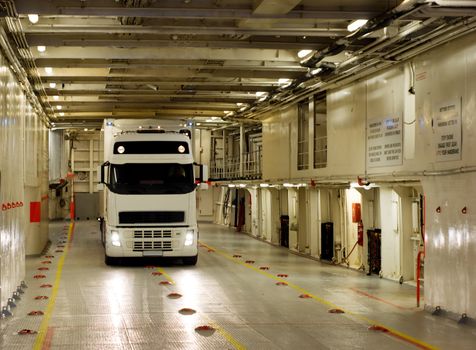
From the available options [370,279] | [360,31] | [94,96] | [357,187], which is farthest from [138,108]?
[360,31]

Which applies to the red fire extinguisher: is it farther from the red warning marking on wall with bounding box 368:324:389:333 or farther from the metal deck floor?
the red warning marking on wall with bounding box 368:324:389:333


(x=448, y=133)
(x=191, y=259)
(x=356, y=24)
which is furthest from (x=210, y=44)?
(x=191, y=259)

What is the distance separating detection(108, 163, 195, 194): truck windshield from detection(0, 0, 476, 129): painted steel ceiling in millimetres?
2374

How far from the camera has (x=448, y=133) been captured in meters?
13.7

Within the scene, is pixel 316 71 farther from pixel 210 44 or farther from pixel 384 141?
pixel 210 44

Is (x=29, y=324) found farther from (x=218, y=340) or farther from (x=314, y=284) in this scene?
(x=314, y=284)

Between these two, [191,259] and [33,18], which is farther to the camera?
[191,259]

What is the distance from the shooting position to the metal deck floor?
11.0 m

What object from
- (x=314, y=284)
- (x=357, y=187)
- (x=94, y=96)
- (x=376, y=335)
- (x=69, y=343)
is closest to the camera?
(x=69, y=343)

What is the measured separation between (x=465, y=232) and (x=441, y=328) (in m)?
1.72

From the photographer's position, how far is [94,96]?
24.3m

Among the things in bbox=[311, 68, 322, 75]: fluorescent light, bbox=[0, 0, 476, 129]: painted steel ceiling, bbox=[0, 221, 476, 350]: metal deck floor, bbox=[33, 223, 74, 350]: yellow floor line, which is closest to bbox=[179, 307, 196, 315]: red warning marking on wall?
bbox=[0, 221, 476, 350]: metal deck floor

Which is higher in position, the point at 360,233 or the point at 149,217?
the point at 149,217

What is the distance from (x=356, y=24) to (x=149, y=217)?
9051 mm
